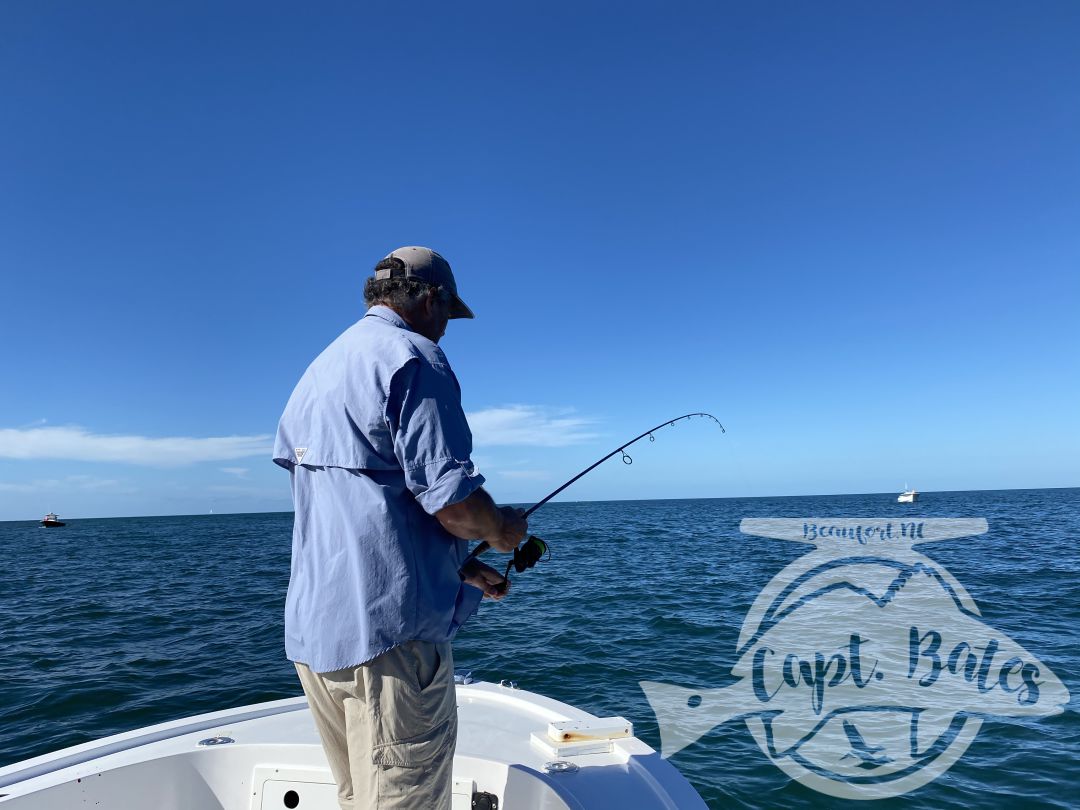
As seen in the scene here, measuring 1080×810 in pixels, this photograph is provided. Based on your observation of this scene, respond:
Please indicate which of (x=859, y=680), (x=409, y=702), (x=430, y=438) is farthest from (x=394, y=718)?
(x=859, y=680)

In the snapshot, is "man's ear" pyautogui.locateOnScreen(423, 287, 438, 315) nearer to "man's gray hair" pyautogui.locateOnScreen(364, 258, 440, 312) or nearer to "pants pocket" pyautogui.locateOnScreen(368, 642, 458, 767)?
"man's gray hair" pyautogui.locateOnScreen(364, 258, 440, 312)

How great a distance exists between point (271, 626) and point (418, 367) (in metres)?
9.80

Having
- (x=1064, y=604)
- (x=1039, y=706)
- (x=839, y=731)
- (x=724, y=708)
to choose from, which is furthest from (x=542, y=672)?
(x=1064, y=604)

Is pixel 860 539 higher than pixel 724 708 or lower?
higher

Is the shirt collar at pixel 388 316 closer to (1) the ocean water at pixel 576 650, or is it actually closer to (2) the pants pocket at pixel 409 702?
(2) the pants pocket at pixel 409 702

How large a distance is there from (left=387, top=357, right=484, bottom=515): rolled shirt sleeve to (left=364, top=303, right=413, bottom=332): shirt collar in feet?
0.73

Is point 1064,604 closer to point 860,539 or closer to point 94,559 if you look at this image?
point 860,539

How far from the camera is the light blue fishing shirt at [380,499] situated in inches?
58.3

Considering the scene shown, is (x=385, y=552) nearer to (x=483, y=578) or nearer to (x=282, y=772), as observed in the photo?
(x=483, y=578)

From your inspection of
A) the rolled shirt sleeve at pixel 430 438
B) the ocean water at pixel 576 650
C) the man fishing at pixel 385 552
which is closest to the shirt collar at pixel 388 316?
the man fishing at pixel 385 552

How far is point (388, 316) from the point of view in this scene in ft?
5.65

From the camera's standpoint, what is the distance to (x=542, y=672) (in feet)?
23.2

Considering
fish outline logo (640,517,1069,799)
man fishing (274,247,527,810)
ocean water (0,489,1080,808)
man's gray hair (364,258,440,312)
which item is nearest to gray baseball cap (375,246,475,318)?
man's gray hair (364,258,440,312)

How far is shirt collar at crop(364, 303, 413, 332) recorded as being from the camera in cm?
171
